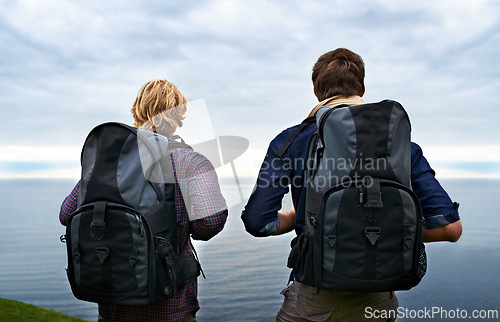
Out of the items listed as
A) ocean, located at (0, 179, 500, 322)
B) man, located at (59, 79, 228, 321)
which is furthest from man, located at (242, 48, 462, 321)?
ocean, located at (0, 179, 500, 322)

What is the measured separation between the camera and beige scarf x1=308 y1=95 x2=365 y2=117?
306 cm

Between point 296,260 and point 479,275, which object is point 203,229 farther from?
point 479,275

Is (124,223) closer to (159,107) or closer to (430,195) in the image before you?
(159,107)

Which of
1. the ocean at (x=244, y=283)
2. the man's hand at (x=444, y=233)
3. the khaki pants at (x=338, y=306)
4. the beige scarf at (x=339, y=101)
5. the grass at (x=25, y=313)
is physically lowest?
the ocean at (x=244, y=283)

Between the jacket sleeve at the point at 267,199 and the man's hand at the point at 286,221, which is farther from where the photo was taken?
the man's hand at the point at 286,221

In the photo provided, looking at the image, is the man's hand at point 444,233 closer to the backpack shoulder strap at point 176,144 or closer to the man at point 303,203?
the man at point 303,203

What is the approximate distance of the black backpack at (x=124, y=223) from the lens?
121 inches

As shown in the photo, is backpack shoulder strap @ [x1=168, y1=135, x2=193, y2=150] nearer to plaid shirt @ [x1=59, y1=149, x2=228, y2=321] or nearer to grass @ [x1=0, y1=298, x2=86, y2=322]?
plaid shirt @ [x1=59, y1=149, x2=228, y2=321]

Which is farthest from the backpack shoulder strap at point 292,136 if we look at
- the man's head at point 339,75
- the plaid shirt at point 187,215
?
the plaid shirt at point 187,215

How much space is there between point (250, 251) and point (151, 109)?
134511 millimetres

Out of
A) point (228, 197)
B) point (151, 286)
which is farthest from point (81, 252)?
point (228, 197)

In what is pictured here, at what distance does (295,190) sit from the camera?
10.1 ft

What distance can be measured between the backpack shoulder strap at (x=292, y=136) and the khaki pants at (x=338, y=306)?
0.95m

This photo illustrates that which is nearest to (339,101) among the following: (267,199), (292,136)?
(292,136)
